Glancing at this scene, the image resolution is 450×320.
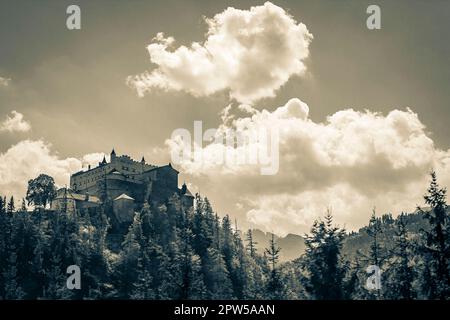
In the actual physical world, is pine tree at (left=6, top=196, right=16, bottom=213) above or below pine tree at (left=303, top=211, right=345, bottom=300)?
Result: above

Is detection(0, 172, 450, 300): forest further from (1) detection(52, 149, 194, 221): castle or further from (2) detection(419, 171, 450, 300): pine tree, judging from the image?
(2) detection(419, 171, 450, 300): pine tree

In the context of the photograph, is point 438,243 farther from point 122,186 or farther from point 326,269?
point 122,186

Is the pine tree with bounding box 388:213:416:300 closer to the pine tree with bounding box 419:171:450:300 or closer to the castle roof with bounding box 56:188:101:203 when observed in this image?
the pine tree with bounding box 419:171:450:300

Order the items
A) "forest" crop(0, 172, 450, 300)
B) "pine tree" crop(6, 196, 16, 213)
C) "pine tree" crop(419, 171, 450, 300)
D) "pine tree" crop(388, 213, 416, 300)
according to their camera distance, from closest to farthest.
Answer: "pine tree" crop(419, 171, 450, 300) < "pine tree" crop(388, 213, 416, 300) < "forest" crop(0, 172, 450, 300) < "pine tree" crop(6, 196, 16, 213)

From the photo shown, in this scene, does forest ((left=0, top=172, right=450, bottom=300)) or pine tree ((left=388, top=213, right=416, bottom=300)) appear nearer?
pine tree ((left=388, top=213, right=416, bottom=300))

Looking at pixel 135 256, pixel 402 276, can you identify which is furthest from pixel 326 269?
pixel 135 256

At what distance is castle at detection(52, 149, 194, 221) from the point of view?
127m

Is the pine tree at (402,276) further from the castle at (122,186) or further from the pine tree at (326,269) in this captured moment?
the castle at (122,186)

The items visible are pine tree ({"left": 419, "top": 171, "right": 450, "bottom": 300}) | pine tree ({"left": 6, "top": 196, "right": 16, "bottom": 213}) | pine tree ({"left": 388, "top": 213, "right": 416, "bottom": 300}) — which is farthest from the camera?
pine tree ({"left": 6, "top": 196, "right": 16, "bottom": 213})

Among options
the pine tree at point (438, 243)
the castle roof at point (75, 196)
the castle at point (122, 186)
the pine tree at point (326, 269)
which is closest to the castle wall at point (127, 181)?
the castle at point (122, 186)

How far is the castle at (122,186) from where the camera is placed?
418ft

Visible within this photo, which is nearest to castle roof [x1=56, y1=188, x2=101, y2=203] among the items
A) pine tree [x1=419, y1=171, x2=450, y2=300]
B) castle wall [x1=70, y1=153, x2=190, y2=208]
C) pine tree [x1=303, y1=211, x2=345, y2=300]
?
castle wall [x1=70, y1=153, x2=190, y2=208]

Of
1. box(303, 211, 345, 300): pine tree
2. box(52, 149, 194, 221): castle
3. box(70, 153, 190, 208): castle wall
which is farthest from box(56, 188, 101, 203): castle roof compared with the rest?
box(303, 211, 345, 300): pine tree
